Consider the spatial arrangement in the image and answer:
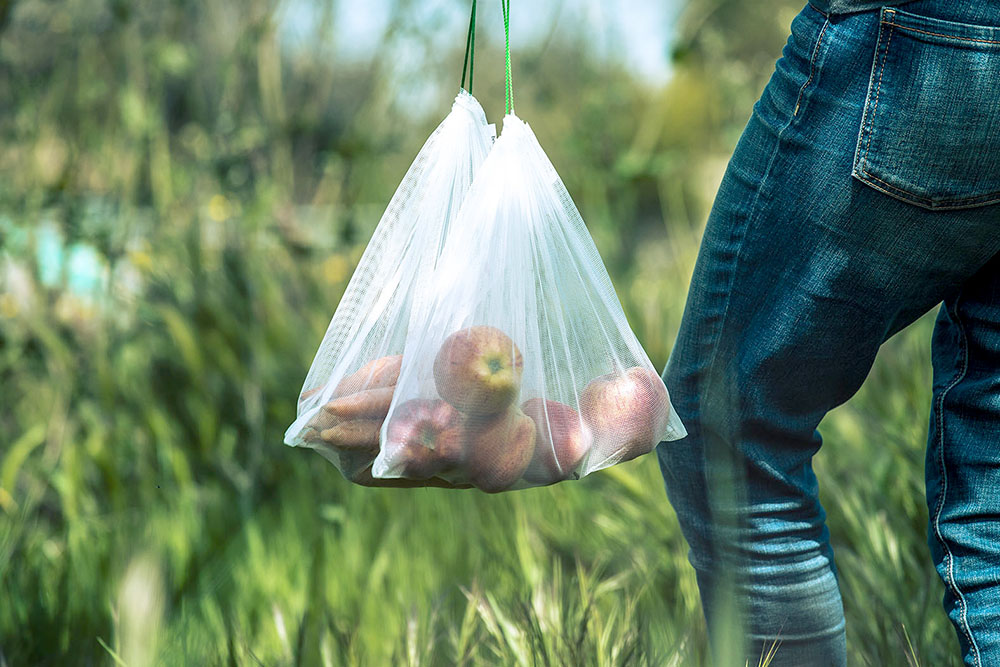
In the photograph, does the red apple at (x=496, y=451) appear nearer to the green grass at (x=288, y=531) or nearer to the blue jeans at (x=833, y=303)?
the blue jeans at (x=833, y=303)

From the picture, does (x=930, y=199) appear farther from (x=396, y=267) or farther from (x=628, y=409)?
(x=396, y=267)

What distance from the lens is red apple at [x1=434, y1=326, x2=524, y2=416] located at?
941 millimetres

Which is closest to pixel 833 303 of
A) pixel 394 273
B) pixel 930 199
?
pixel 930 199

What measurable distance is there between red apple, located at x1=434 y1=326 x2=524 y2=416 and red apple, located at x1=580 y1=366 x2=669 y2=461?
0.33ft

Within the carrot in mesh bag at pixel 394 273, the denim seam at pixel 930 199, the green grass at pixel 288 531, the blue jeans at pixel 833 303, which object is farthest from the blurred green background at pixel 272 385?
the denim seam at pixel 930 199

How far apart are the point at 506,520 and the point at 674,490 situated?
854 mm

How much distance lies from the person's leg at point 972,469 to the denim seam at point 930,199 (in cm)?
12

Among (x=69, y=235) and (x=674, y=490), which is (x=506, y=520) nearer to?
(x=674, y=490)

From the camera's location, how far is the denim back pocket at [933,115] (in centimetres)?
77

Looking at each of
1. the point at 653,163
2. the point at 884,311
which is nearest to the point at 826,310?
the point at 884,311

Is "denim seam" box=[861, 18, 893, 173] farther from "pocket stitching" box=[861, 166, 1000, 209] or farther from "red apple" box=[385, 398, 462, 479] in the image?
"red apple" box=[385, 398, 462, 479]

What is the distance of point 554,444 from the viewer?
970 mm

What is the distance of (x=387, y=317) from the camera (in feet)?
3.48

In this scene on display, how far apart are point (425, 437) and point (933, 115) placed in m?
0.55
